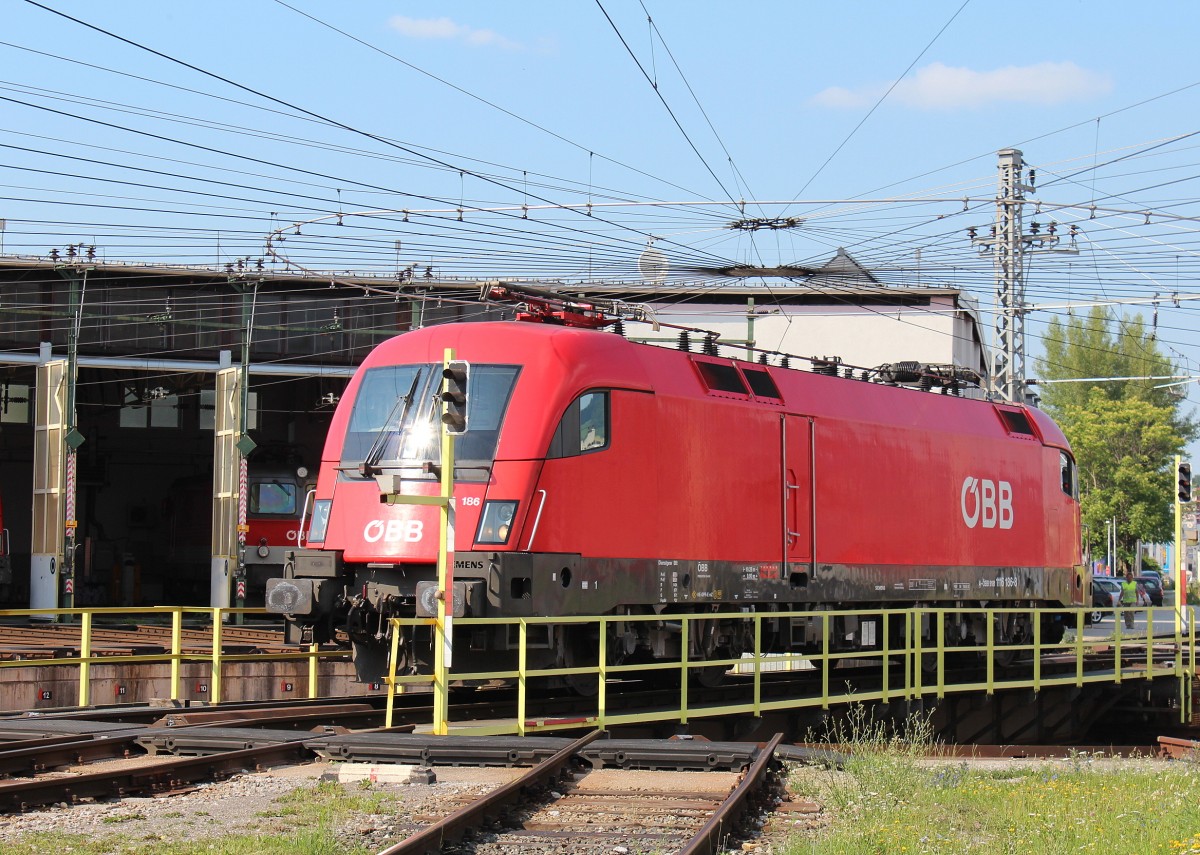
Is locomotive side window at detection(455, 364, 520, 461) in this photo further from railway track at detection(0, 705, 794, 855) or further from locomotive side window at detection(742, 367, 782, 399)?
locomotive side window at detection(742, 367, 782, 399)

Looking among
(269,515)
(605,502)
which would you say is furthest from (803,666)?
(269,515)

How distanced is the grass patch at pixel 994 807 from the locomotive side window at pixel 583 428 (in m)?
4.07

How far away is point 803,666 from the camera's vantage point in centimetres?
2741

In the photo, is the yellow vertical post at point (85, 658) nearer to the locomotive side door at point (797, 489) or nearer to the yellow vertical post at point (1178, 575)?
the locomotive side door at point (797, 489)

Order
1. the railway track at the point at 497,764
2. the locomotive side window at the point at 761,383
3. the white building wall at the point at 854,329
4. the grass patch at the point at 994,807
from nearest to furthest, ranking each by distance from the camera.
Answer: the grass patch at the point at 994,807
the railway track at the point at 497,764
the locomotive side window at the point at 761,383
the white building wall at the point at 854,329

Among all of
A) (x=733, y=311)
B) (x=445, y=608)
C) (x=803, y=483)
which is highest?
(x=733, y=311)

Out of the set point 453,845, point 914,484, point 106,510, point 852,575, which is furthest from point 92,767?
point 106,510

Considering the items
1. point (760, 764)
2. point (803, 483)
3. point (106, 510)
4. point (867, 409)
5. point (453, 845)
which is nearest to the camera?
point (453, 845)

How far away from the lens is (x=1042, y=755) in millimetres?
14602

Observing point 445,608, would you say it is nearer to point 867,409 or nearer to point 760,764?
point 760,764

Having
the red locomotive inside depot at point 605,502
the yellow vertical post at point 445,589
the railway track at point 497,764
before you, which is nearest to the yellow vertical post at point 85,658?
the red locomotive inside depot at point 605,502

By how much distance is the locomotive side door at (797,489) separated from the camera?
58.4ft

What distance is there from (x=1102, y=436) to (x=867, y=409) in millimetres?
52118

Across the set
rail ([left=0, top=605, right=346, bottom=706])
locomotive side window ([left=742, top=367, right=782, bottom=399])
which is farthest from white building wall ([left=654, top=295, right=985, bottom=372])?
locomotive side window ([left=742, top=367, right=782, bottom=399])
